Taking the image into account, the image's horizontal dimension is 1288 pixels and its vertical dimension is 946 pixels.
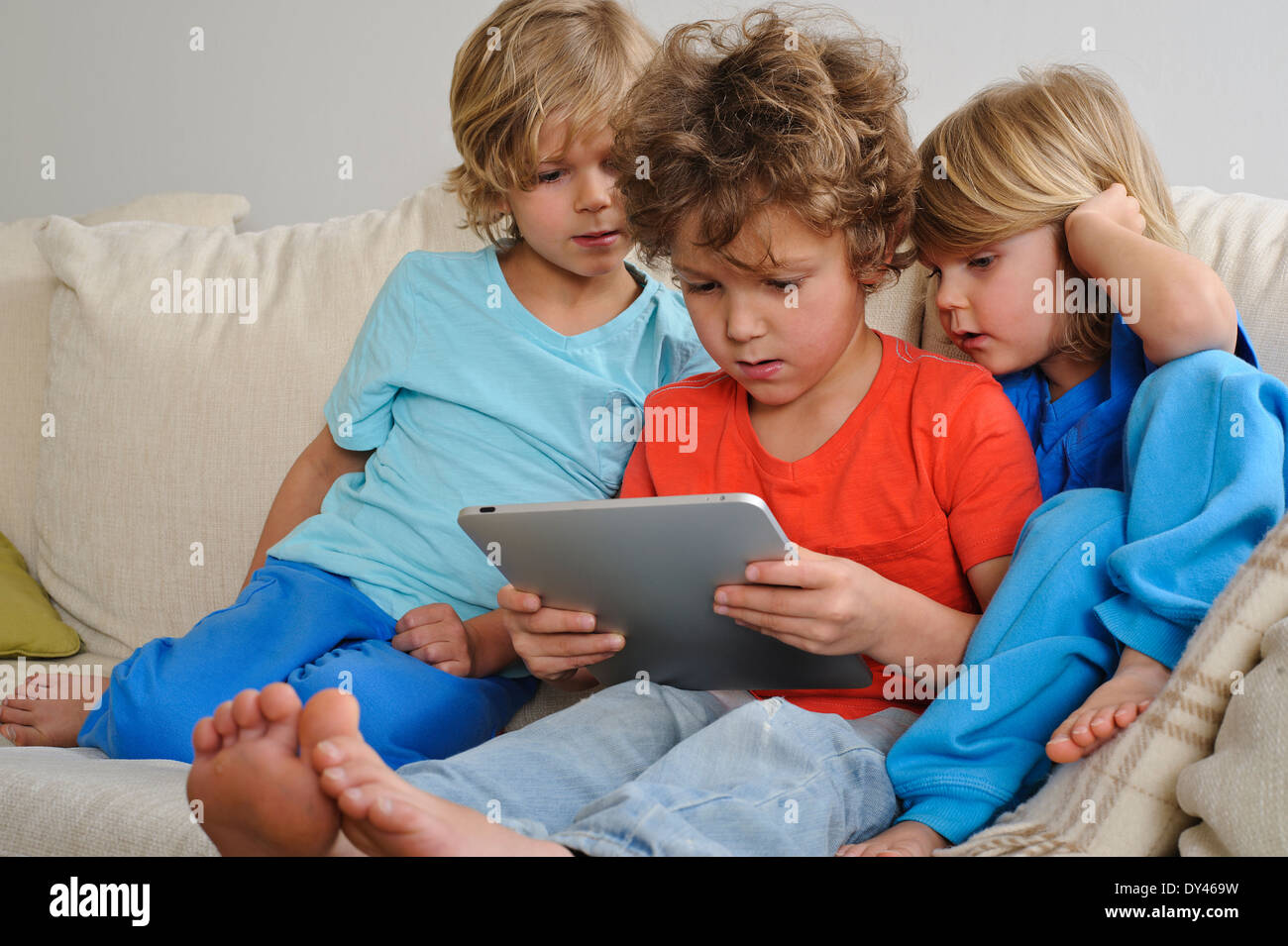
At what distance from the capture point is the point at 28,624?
5.08 feet

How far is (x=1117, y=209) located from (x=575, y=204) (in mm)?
606

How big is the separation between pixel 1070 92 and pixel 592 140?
54cm

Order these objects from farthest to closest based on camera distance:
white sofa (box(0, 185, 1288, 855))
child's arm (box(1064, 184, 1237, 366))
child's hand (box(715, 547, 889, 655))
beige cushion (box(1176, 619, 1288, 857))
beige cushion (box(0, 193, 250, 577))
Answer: beige cushion (box(0, 193, 250, 577)) → white sofa (box(0, 185, 1288, 855)) → child's arm (box(1064, 184, 1237, 366)) → child's hand (box(715, 547, 889, 655)) → beige cushion (box(1176, 619, 1288, 857))

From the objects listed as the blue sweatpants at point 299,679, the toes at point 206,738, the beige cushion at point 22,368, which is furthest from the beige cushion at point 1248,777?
the beige cushion at point 22,368

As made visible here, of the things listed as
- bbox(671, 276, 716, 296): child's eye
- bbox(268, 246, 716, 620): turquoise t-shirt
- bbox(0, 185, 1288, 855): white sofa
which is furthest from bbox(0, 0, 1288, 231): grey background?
bbox(671, 276, 716, 296): child's eye

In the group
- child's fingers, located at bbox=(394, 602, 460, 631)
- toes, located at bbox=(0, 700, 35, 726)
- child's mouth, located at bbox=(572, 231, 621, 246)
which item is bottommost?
toes, located at bbox=(0, 700, 35, 726)

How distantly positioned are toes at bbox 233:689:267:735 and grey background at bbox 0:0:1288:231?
1.41 meters

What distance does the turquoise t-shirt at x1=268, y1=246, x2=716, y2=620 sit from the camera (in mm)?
1370

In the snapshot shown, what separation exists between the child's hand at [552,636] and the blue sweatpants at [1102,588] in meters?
0.29

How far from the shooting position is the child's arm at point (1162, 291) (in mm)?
1011

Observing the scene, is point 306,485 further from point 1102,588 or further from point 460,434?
point 1102,588

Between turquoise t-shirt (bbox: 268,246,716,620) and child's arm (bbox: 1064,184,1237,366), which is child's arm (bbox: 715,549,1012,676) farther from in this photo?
turquoise t-shirt (bbox: 268,246,716,620)
